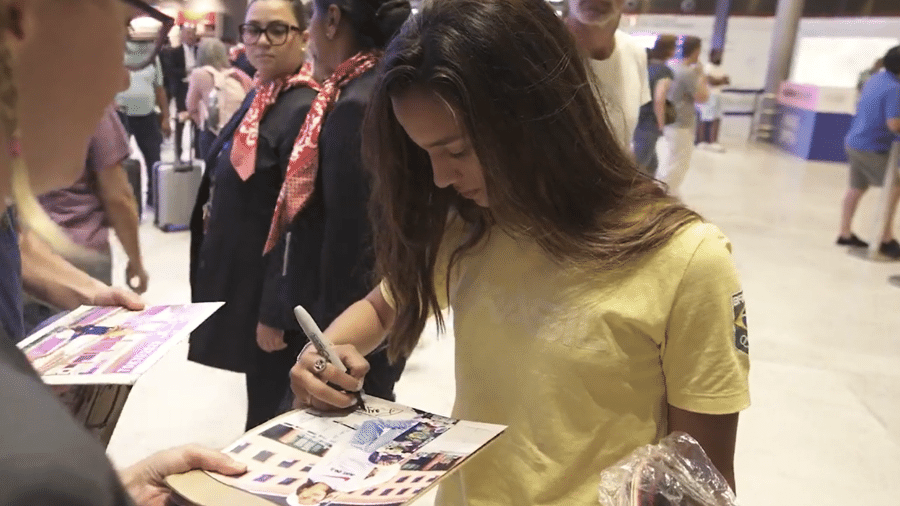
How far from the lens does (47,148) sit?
0.45m

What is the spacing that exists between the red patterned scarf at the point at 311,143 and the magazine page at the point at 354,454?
2.93 feet

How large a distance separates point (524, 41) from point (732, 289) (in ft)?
1.33

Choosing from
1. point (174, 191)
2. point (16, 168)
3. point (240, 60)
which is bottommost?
point (174, 191)

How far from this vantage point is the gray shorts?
227 inches

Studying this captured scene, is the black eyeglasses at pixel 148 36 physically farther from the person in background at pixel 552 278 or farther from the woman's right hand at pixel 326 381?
the woman's right hand at pixel 326 381

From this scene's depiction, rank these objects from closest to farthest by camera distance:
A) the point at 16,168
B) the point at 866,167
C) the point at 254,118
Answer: the point at 16,168 → the point at 254,118 → the point at 866,167

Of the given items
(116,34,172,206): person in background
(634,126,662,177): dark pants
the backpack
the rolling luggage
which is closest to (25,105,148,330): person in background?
the backpack

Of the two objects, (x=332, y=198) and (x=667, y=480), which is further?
(x=332, y=198)

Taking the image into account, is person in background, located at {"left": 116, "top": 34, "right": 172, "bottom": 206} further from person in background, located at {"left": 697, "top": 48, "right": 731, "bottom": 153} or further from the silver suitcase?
person in background, located at {"left": 697, "top": 48, "right": 731, "bottom": 153}

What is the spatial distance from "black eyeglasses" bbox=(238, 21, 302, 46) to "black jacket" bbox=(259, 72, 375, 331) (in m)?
0.47

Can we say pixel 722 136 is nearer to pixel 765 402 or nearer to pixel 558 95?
pixel 765 402

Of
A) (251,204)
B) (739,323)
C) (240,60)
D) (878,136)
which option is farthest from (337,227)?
(878,136)

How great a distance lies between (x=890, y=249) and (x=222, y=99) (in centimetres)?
511

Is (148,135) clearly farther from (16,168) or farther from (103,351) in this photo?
(16,168)
